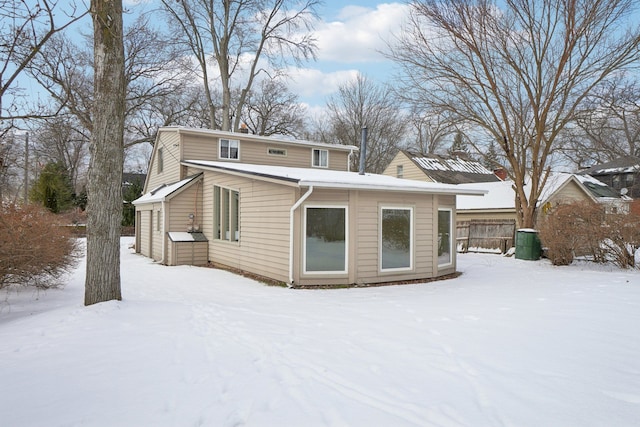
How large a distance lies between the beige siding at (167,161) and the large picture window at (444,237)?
9.36 meters

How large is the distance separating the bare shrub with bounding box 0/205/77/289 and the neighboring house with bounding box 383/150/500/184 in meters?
20.2

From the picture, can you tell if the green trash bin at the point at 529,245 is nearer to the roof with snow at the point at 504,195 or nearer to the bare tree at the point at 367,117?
the roof with snow at the point at 504,195

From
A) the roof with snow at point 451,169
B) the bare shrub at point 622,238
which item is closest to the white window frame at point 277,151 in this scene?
the roof with snow at point 451,169

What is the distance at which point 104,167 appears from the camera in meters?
5.91

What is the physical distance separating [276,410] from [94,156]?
15.5 feet

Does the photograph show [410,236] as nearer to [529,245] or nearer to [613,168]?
[529,245]

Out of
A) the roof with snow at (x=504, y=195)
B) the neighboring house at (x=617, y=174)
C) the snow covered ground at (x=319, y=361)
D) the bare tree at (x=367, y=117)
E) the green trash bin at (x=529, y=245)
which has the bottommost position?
the snow covered ground at (x=319, y=361)

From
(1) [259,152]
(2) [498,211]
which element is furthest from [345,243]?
(2) [498,211]

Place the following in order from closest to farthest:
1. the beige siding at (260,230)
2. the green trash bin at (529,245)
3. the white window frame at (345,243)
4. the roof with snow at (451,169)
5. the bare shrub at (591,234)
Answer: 1. the white window frame at (345,243)
2. the beige siding at (260,230)
3. the bare shrub at (591,234)
4. the green trash bin at (529,245)
5. the roof with snow at (451,169)

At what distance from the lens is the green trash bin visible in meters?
14.4

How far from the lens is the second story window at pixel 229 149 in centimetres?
1587

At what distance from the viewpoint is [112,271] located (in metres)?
6.00

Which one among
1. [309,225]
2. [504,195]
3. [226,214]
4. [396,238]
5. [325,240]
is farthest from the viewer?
[504,195]

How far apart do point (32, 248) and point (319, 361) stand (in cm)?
531
